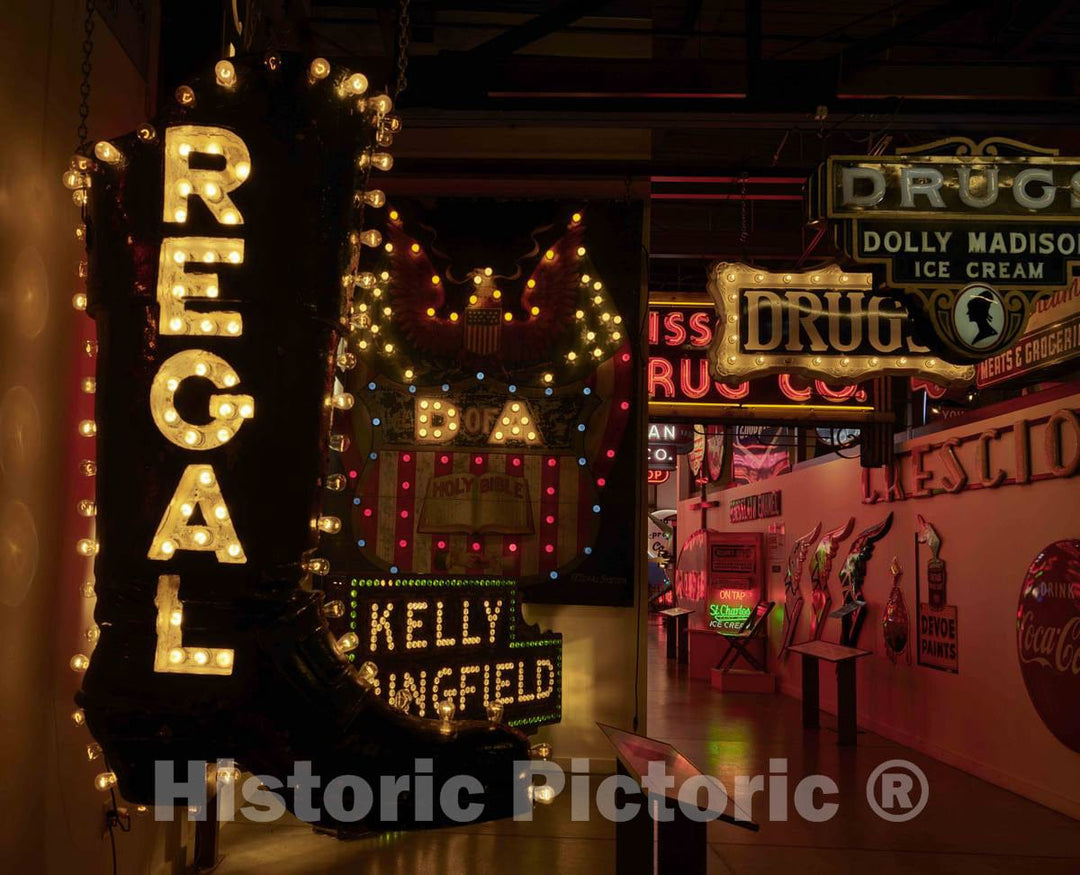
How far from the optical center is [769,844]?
5.59 meters

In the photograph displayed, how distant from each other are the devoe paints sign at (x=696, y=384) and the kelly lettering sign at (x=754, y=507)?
481cm

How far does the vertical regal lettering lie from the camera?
2.24m

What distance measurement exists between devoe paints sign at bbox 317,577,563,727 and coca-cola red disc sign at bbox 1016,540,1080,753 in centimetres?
340

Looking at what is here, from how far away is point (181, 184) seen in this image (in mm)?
2287

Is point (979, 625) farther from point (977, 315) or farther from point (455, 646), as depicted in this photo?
point (455, 646)

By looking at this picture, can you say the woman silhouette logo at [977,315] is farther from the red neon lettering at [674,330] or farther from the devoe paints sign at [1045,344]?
the red neon lettering at [674,330]

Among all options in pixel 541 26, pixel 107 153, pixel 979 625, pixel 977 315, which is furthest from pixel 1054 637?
pixel 107 153

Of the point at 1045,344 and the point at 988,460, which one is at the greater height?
the point at 1045,344

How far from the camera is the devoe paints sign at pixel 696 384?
27.2 feet

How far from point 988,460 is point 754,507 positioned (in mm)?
6564

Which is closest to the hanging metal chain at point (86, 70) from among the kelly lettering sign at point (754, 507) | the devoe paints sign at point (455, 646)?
the devoe paints sign at point (455, 646)

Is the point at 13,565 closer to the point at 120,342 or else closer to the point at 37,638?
the point at 37,638

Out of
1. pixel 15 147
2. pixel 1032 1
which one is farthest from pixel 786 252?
pixel 15 147

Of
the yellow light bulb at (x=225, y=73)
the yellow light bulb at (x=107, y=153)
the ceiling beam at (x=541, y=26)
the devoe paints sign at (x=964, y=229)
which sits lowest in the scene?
the yellow light bulb at (x=107, y=153)
